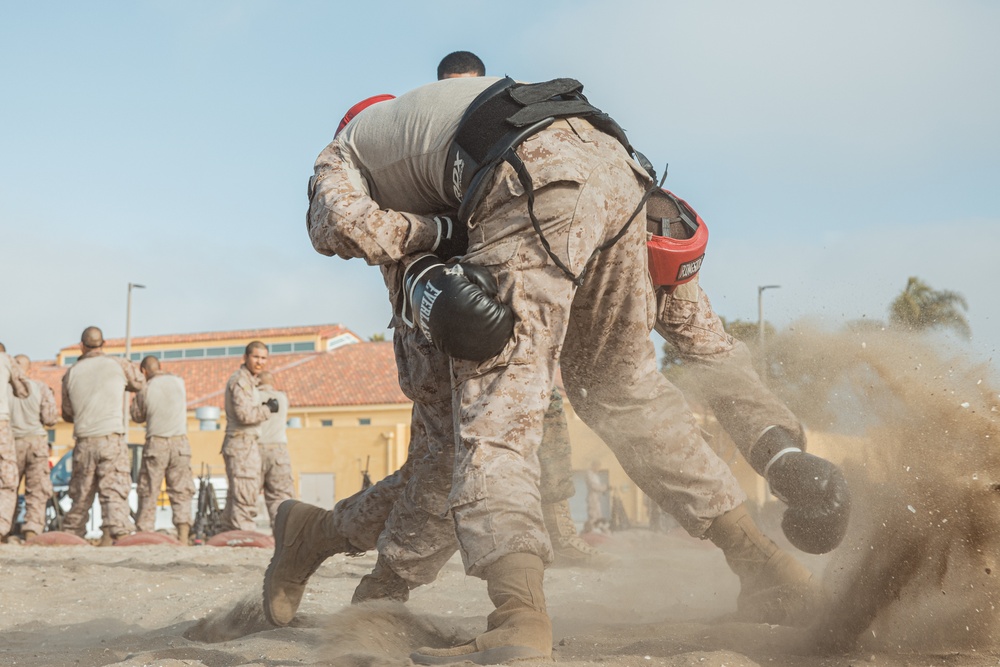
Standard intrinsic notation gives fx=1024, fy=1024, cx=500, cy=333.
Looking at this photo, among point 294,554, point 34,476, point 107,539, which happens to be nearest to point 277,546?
point 294,554

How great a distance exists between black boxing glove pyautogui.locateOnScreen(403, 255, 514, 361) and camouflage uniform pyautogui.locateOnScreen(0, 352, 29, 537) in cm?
840

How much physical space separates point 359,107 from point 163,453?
8.82m

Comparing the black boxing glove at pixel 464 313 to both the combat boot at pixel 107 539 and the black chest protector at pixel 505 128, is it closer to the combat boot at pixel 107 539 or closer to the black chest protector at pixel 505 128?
the black chest protector at pixel 505 128

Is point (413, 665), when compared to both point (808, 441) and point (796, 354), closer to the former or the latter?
point (808, 441)

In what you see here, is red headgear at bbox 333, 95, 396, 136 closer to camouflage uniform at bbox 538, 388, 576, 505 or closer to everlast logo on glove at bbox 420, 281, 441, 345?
everlast logo on glove at bbox 420, 281, 441, 345

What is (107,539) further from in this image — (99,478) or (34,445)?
(34,445)

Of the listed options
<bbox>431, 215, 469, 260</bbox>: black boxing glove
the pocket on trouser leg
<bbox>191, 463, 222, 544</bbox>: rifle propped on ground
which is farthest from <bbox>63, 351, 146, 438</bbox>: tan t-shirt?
<bbox>431, 215, 469, 260</bbox>: black boxing glove

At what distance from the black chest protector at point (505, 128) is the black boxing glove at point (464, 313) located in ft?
0.72

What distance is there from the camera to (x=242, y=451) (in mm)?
10859

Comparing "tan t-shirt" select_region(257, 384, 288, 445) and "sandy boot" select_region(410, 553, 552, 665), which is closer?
"sandy boot" select_region(410, 553, 552, 665)

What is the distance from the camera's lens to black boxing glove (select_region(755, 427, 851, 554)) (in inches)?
131

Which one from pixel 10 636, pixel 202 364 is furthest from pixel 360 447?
pixel 10 636

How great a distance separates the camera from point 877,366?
354 centimetres

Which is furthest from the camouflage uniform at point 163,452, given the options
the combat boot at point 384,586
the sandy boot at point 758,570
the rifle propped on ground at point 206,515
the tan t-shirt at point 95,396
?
the sandy boot at point 758,570
